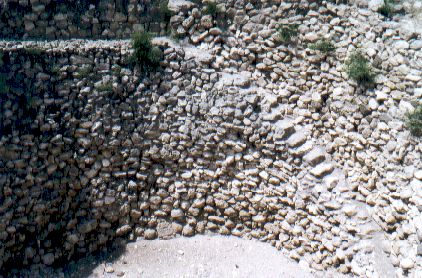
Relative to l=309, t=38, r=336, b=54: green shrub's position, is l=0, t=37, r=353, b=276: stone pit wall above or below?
below

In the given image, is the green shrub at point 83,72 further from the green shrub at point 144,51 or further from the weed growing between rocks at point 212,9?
the weed growing between rocks at point 212,9

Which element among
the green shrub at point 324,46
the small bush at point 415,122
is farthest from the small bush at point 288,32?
the small bush at point 415,122

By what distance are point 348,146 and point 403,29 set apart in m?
2.00

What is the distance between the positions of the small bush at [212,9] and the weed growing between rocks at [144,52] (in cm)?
118

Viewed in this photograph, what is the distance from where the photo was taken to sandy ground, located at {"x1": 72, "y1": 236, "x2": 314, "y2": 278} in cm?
722

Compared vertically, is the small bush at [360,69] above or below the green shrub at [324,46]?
below

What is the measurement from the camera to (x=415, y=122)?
20.7 ft

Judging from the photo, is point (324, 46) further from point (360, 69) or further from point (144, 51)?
point (144, 51)

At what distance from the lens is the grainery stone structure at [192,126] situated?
7043 mm

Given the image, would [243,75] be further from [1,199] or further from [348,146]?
[1,199]

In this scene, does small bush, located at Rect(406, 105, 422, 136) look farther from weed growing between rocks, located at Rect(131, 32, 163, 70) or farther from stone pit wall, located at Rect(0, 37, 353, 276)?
weed growing between rocks, located at Rect(131, 32, 163, 70)

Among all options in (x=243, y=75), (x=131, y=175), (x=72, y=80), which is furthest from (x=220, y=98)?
(x=72, y=80)

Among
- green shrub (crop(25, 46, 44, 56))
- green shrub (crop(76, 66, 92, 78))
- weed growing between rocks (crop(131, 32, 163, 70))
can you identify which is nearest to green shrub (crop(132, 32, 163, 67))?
weed growing between rocks (crop(131, 32, 163, 70))

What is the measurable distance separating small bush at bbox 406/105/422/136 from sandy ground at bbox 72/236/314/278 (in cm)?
262
